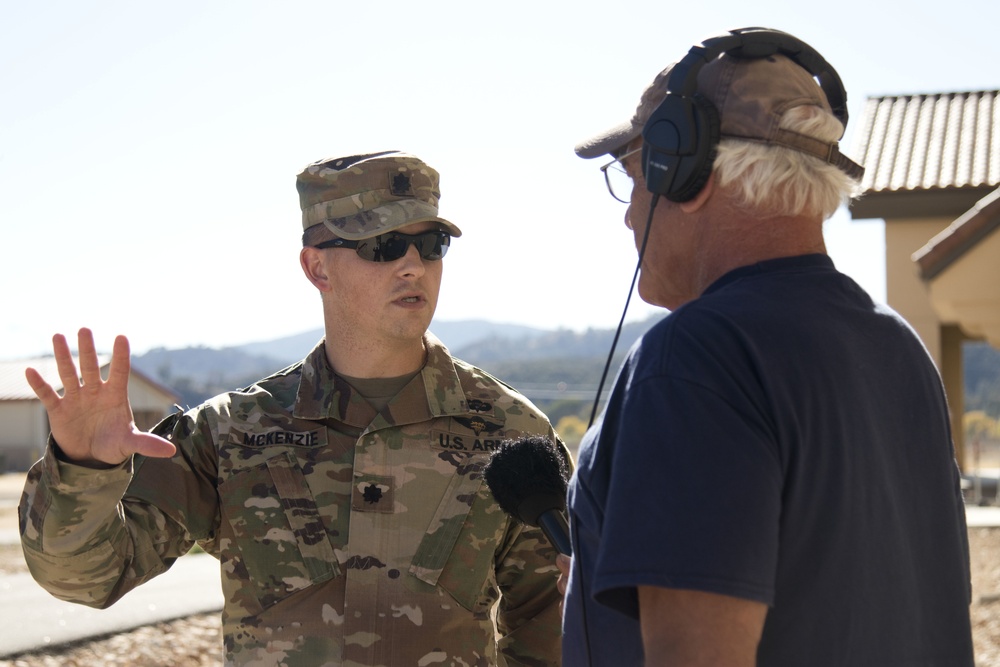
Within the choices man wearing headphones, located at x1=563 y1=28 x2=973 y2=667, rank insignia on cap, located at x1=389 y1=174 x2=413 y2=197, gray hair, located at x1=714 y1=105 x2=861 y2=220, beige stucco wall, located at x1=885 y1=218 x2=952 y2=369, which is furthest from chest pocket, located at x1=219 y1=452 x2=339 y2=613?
beige stucco wall, located at x1=885 y1=218 x2=952 y2=369

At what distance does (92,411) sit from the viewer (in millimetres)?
2428

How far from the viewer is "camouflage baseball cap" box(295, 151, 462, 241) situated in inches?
126

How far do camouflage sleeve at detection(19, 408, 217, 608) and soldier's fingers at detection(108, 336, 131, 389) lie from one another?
0.81 ft

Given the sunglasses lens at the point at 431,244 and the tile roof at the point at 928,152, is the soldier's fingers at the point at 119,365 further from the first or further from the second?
the tile roof at the point at 928,152

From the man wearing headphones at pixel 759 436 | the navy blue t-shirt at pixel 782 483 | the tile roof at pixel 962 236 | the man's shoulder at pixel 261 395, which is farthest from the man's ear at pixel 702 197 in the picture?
the tile roof at pixel 962 236

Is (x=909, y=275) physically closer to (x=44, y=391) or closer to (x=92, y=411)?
(x=92, y=411)

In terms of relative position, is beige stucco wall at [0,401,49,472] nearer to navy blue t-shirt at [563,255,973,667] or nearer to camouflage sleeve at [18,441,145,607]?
camouflage sleeve at [18,441,145,607]

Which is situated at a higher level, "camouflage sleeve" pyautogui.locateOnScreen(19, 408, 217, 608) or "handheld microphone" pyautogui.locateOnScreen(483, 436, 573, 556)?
"handheld microphone" pyautogui.locateOnScreen(483, 436, 573, 556)

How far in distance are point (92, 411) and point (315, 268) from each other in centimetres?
107

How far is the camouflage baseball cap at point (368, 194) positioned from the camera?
320 cm

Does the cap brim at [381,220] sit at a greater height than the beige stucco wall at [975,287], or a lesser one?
greater

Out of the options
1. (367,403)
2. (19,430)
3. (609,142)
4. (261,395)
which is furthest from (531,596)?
(19,430)

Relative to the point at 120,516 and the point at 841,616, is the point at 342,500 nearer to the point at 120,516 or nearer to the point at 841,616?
Answer: the point at 120,516

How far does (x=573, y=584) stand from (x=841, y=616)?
1.38 ft
